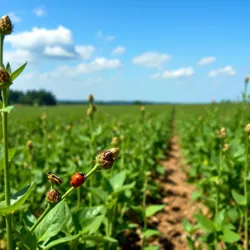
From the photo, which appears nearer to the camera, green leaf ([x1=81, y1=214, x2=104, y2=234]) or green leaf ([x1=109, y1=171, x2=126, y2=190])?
green leaf ([x1=81, y1=214, x2=104, y2=234])

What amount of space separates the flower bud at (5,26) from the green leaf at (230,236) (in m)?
1.99

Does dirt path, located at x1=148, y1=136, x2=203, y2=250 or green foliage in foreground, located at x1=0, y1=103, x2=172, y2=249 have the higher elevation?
green foliage in foreground, located at x1=0, y1=103, x2=172, y2=249

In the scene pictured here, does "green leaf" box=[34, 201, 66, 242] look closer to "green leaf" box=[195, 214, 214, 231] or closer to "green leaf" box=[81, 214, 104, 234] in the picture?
"green leaf" box=[81, 214, 104, 234]

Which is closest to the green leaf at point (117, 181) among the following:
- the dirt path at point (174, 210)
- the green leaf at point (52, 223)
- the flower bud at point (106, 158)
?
the dirt path at point (174, 210)

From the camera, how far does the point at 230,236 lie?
2.34 metres

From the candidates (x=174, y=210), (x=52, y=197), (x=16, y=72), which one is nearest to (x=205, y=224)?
(x=52, y=197)

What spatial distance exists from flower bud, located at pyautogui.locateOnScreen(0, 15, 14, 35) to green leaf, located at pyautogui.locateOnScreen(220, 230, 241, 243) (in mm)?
1988

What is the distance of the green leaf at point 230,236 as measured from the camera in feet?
7.55

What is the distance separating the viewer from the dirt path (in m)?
3.65

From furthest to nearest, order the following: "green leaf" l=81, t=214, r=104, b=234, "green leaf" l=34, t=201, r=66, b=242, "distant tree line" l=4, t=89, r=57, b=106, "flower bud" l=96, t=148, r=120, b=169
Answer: "distant tree line" l=4, t=89, r=57, b=106
"green leaf" l=81, t=214, r=104, b=234
"green leaf" l=34, t=201, r=66, b=242
"flower bud" l=96, t=148, r=120, b=169

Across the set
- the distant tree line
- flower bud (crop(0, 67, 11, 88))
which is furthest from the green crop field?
the distant tree line

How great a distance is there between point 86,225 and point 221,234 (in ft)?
3.93

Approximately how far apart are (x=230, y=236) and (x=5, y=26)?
2028mm

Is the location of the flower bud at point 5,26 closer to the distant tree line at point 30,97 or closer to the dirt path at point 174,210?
the dirt path at point 174,210
